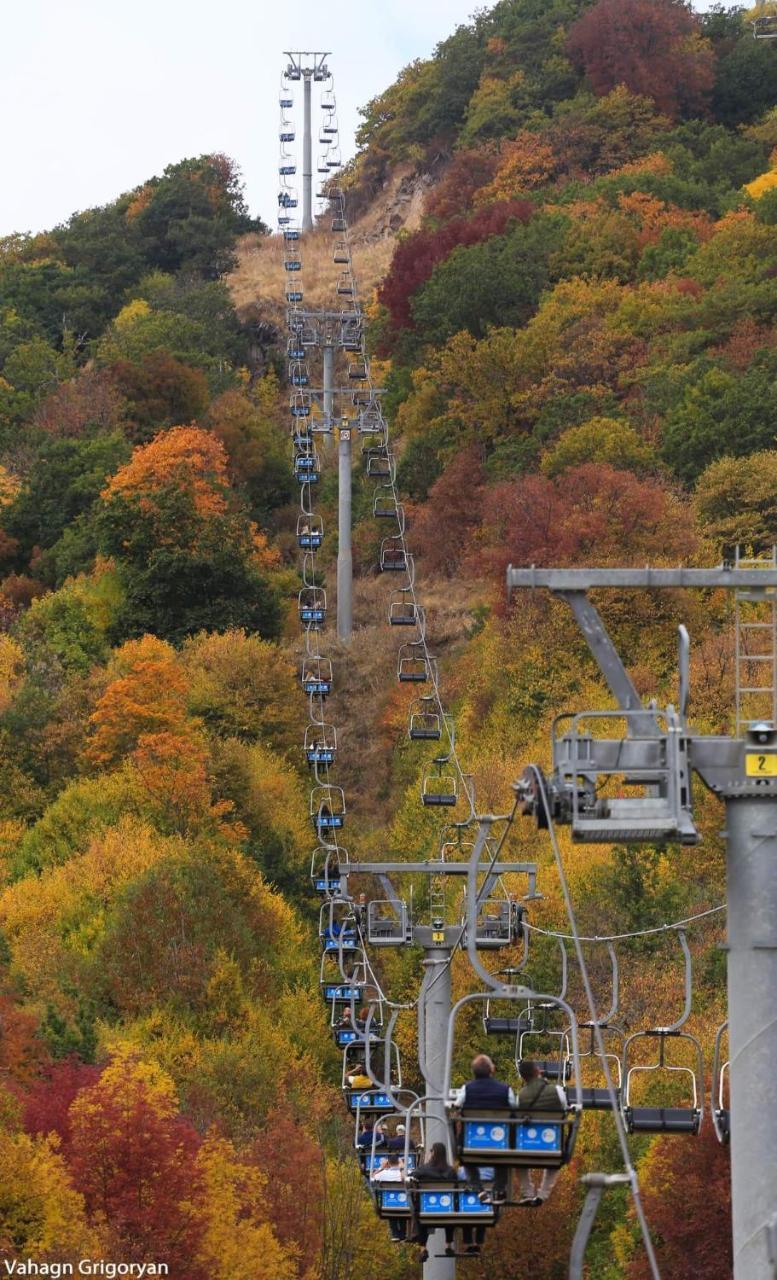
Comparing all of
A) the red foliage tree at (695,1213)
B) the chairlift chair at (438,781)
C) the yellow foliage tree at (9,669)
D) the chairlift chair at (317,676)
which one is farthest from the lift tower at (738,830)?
the yellow foliage tree at (9,669)

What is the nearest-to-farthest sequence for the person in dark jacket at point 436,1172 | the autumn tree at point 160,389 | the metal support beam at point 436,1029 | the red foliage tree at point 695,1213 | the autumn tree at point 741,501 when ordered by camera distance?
the person in dark jacket at point 436,1172 < the metal support beam at point 436,1029 < the red foliage tree at point 695,1213 < the autumn tree at point 741,501 < the autumn tree at point 160,389

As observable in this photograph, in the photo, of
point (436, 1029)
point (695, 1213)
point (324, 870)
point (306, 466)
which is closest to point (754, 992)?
point (436, 1029)

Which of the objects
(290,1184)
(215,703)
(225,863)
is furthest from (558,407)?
(290,1184)

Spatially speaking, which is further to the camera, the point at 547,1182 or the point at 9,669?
the point at 9,669

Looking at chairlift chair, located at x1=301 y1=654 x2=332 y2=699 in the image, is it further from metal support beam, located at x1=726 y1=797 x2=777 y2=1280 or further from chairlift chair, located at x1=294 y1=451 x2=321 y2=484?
metal support beam, located at x1=726 y1=797 x2=777 y2=1280

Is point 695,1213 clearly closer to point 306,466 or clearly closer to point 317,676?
point 317,676

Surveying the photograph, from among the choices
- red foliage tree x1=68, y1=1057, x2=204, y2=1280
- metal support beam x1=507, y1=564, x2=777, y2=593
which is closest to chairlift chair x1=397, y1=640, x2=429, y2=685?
red foliage tree x1=68, y1=1057, x2=204, y2=1280

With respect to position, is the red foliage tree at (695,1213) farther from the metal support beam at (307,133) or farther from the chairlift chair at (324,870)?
the metal support beam at (307,133)
